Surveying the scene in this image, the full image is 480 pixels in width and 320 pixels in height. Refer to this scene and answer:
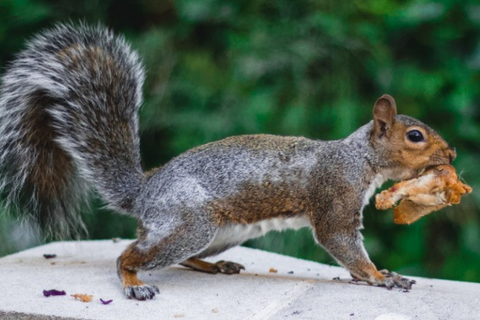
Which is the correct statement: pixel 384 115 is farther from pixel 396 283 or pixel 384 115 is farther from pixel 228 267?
pixel 228 267

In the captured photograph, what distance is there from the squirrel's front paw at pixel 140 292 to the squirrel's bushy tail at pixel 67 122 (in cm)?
37

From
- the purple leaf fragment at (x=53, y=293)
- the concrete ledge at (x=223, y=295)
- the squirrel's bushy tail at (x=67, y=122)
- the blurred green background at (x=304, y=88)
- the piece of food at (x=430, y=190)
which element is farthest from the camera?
the blurred green background at (x=304, y=88)

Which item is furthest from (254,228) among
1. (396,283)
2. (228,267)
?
(396,283)

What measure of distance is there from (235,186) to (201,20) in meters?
1.44

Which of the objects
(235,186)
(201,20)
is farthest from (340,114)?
(235,186)

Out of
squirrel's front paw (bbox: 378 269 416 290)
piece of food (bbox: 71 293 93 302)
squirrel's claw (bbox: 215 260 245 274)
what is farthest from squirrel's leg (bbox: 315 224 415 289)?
piece of food (bbox: 71 293 93 302)

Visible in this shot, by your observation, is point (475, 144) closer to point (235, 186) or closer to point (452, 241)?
point (452, 241)

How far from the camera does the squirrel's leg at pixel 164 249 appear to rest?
2.30 m

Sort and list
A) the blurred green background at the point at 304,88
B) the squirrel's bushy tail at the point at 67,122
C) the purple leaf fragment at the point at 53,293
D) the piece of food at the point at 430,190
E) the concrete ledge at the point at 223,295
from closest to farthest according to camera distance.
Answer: the concrete ledge at the point at 223,295 → the purple leaf fragment at the point at 53,293 → the piece of food at the point at 430,190 → the squirrel's bushy tail at the point at 67,122 → the blurred green background at the point at 304,88

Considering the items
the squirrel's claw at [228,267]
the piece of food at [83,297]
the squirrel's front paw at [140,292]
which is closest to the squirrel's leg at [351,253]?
the squirrel's claw at [228,267]

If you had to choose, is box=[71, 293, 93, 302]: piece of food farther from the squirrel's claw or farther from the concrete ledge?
the squirrel's claw

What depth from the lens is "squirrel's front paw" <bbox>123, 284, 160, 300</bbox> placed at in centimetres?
220

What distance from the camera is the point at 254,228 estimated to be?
8.05 feet

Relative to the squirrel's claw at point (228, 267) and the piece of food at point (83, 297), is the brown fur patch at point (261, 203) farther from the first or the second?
the piece of food at point (83, 297)
